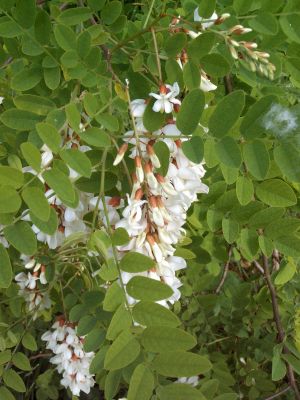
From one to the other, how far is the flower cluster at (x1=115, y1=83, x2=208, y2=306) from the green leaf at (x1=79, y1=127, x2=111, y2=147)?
3 cm

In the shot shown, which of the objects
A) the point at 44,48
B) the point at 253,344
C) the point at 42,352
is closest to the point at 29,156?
the point at 44,48

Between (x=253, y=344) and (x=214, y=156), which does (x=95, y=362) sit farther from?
(x=253, y=344)

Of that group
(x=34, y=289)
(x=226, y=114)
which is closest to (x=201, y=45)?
(x=226, y=114)

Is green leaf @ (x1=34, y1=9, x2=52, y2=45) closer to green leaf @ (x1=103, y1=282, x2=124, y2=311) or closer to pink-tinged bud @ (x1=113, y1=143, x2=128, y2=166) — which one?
pink-tinged bud @ (x1=113, y1=143, x2=128, y2=166)

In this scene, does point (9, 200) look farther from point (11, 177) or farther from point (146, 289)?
point (146, 289)

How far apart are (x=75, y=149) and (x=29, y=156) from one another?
0.07 meters

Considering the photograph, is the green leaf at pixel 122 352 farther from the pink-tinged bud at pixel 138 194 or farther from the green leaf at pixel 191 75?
the green leaf at pixel 191 75

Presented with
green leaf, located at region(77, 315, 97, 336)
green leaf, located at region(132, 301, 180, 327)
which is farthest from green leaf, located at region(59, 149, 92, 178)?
green leaf, located at region(77, 315, 97, 336)

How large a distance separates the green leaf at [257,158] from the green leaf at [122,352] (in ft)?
1.15

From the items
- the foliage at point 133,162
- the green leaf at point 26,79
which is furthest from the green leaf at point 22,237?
the green leaf at point 26,79

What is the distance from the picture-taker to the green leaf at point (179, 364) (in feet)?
2.62

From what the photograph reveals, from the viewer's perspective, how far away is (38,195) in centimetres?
82

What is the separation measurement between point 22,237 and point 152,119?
287mm

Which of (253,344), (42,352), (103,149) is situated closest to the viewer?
(103,149)
